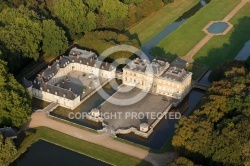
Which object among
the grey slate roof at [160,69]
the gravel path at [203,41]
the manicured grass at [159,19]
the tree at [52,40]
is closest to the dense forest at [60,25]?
the tree at [52,40]

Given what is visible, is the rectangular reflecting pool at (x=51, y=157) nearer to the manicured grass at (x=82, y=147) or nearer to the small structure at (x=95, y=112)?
the manicured grass at (x=82, y=147)

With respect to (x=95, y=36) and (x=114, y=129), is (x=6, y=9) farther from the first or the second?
(x=114, y=129)

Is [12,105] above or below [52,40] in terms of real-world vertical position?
below

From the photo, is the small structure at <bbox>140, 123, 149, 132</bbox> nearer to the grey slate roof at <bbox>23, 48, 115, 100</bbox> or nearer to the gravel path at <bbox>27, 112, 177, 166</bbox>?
the gravel path at <bbox>27, 112, 177, 166</bbox>

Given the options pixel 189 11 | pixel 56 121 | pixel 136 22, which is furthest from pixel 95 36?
pixel 189 11

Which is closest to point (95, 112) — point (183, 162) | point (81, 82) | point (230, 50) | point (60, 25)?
point (81, 82)

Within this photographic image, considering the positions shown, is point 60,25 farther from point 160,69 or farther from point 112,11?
point 160,69
